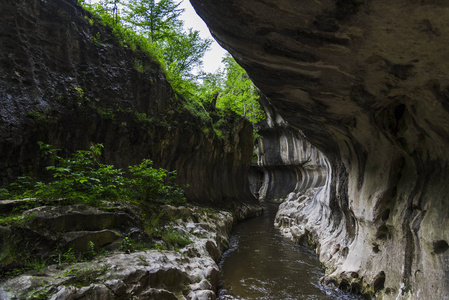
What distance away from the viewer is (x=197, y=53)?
14742 mm

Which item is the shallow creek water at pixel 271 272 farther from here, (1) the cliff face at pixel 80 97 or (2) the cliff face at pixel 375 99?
(1) the cliff face at pixel 80 97

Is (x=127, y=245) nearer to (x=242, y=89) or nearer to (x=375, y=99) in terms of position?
(x=375, y=99)

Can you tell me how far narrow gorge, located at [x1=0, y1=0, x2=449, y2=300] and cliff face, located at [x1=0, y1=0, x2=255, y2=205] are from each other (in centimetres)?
4

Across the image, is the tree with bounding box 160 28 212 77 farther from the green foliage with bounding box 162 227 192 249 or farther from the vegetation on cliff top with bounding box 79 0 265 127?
the green foliage with bounding box 162 227 192 249

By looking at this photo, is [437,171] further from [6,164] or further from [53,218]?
[6,164]

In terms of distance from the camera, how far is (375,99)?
4.24 meters

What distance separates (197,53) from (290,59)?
40.4 feet

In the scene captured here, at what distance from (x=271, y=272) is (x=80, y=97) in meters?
6.99

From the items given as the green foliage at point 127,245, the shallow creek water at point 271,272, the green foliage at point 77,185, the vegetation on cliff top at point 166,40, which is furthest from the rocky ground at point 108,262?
the vegetation on cliff top at point 166,40

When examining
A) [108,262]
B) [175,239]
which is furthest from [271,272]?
[108,262]

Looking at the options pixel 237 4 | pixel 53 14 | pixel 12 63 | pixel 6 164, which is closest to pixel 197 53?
pixel 53 14

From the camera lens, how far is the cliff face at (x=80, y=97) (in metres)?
5.72

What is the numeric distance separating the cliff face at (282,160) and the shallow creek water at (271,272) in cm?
1394

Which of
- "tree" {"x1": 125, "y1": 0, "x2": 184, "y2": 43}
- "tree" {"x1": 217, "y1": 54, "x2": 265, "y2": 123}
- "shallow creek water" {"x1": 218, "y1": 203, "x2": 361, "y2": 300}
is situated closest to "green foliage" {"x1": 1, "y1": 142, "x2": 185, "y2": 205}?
"shallow creek water" {"x1": 218, "y1": 203, "x2": 361, "y2": 300}
